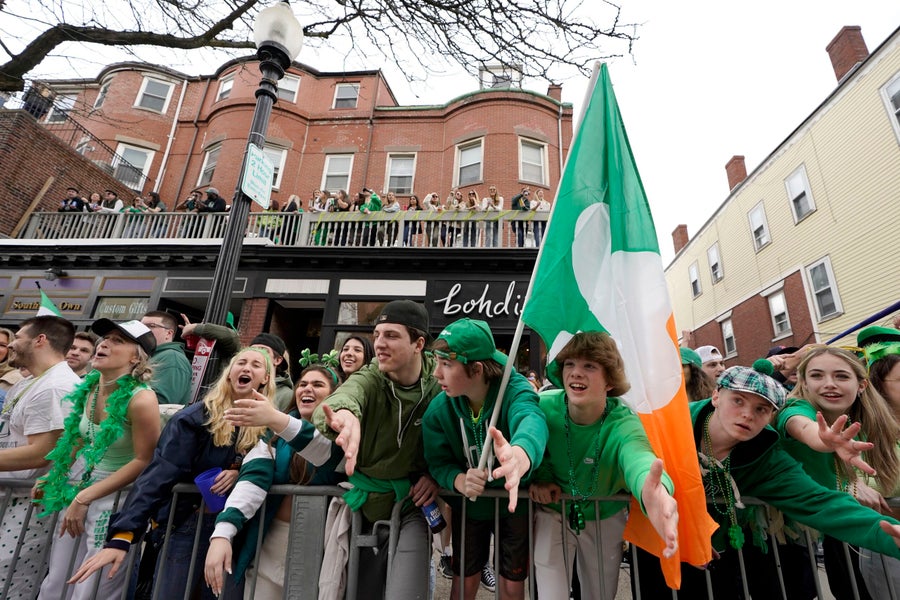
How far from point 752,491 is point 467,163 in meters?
13.5

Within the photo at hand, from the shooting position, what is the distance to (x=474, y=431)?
2285mm

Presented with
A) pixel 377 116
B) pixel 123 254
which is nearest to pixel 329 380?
pixel 123 254

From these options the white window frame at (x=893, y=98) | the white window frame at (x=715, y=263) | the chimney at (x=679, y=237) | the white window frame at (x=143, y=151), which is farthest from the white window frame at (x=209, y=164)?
the chimney at (x=679, y=237)

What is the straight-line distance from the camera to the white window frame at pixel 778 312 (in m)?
14.9

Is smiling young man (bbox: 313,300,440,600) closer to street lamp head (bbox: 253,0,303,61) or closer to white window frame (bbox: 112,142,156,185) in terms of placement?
street lamp head (bbox: 253,0,303,61)

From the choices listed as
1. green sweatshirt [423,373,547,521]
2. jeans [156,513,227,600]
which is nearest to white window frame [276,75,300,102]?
jeans [156,513,227,600]

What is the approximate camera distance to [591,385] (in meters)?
2.17

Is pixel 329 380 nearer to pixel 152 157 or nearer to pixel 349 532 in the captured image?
pixel 349 532

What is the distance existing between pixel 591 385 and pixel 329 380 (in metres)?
1.94

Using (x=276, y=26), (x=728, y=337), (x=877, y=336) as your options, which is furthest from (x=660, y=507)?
(x=728, y=337)

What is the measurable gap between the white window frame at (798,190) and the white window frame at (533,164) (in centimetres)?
863

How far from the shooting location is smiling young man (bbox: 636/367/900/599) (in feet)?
6.48

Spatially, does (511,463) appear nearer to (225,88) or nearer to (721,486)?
(721,486)

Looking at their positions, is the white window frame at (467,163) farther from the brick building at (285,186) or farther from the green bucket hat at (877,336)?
the green bucket hat at (877,336)
